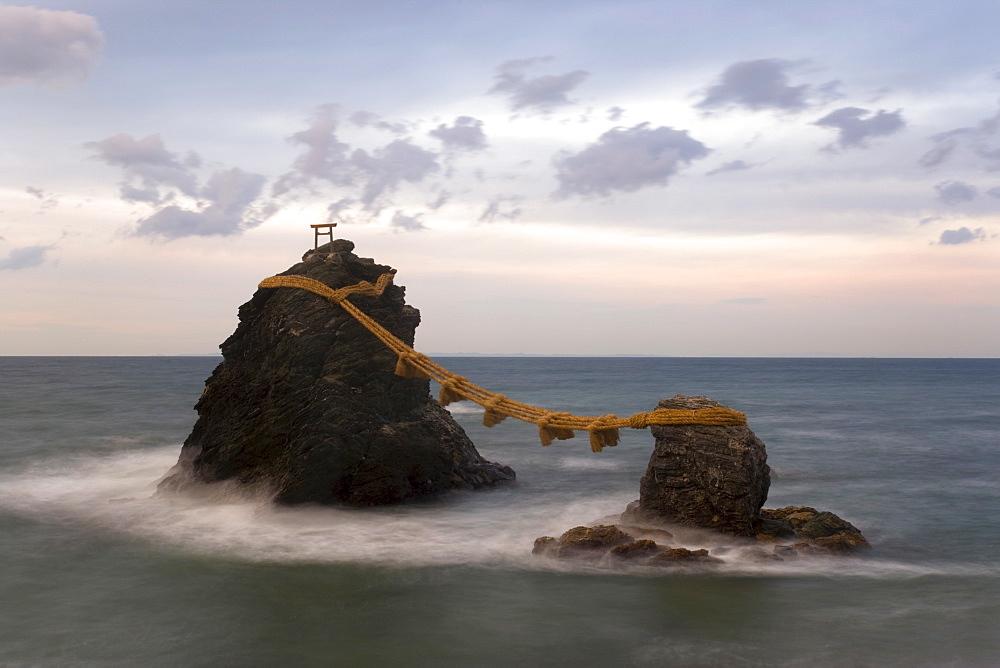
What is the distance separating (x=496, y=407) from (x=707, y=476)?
350 centimetres

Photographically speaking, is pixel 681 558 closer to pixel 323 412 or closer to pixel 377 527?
pixel 377 527

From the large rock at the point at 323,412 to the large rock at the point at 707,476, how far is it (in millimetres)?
4933

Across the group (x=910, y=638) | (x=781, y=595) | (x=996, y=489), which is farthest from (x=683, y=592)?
(x=996, y=489)

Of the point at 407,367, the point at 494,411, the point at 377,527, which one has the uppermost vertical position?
the point at 407,367

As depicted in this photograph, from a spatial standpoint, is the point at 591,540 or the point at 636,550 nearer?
the point at 636,550

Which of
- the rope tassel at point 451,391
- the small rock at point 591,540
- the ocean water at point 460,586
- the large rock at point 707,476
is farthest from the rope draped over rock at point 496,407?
the ocean water at point 460,586

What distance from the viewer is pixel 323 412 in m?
13.7

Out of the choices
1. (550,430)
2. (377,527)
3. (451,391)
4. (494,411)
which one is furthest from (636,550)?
(377,527)

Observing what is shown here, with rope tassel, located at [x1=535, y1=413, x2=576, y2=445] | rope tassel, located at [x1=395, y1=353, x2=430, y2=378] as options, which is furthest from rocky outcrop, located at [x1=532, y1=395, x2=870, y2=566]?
rope tassel, located at [x1=395, y1=353, x2=430, y2=378]

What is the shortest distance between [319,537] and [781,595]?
278 inches

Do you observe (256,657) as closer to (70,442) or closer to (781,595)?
(781,595)

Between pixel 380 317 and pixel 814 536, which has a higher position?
pixel 380 317

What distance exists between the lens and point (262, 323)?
50.8ft

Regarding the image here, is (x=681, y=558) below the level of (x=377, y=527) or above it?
above
